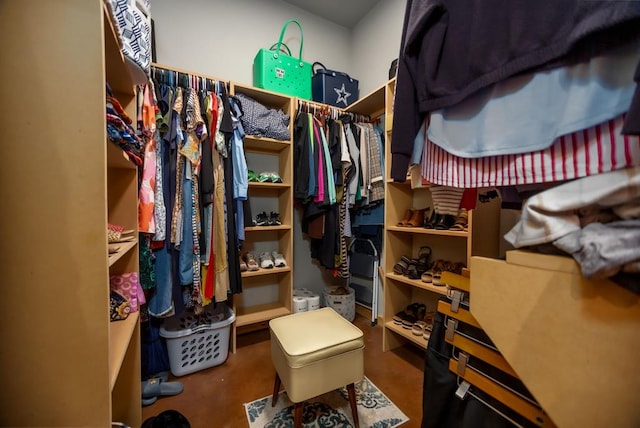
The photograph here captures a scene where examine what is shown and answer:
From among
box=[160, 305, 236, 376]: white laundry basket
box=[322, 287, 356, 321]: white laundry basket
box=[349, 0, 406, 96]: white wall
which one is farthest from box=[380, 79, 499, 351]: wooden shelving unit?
box=[160, 305, 236, 376]: white laundry basket

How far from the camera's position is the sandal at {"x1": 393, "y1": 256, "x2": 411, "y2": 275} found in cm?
176

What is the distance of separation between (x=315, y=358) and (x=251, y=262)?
1.03 meters

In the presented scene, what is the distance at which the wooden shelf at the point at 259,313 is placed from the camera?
71.7 inches

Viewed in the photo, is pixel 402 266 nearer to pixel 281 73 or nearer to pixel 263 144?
pixel 263 144

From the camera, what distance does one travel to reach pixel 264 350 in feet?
5.86

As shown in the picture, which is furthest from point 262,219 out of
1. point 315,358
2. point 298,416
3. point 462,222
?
point 462,222

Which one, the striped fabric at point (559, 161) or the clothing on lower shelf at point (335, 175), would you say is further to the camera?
the clothing on lower shelf at point (335, 175)

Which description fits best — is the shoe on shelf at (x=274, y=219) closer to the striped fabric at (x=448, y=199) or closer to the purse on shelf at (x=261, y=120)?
the purse on shelf at (x=261, y=120)

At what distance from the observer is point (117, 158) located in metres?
0.95

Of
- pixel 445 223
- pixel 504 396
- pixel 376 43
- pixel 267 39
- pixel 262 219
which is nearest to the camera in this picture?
pixel 504 396

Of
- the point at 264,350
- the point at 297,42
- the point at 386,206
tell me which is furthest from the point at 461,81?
the point at 297,42

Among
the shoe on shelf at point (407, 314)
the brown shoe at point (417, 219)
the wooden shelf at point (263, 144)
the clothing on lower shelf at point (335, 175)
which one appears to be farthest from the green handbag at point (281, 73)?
the shoe on shelf at point (407, 314)

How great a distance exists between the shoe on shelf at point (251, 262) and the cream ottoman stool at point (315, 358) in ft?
2.30

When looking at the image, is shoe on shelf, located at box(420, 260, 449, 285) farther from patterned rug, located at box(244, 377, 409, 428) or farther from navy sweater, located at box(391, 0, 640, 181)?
navy sweater, located at box(391, 0, 640, 181)
